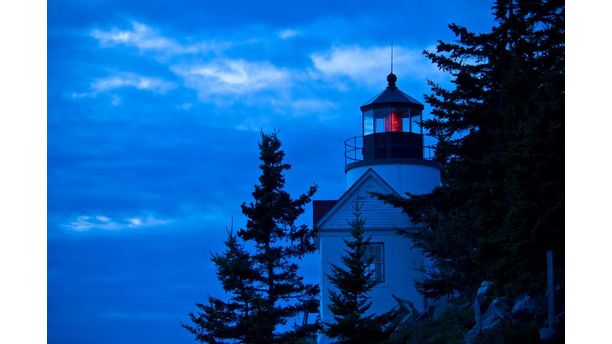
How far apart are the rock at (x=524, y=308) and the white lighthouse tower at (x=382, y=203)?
952 centimetres

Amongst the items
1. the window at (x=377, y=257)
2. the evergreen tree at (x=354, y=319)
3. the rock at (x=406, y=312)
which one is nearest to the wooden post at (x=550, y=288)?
the evergreen tree at (x=354, y=319)

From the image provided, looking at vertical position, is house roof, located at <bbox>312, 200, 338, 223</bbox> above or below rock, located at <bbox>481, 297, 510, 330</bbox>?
above

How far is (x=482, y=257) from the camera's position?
17266mm

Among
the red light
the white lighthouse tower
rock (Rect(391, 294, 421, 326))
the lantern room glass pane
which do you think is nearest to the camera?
rock (Rect(391, 294, 421, 326))

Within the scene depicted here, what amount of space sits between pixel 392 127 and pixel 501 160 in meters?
11.1

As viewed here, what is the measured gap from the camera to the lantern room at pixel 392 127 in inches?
1093

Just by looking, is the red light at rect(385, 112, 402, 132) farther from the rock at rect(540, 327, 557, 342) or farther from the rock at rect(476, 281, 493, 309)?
the rock at rect(540, 327, 557, 342)

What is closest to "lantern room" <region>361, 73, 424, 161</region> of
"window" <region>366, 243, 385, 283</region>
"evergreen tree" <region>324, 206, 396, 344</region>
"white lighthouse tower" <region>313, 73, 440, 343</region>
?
"white lighthouse tower" <region>313, 73, 440, 343</region>

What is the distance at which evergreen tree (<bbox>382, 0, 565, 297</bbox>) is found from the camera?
1373 centimetres

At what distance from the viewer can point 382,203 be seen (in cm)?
2606

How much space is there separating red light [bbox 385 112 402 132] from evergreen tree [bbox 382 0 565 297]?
4.39 metres
